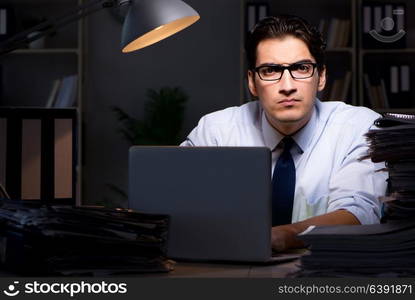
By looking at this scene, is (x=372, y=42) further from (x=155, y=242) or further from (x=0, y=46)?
(x=155, y=242)

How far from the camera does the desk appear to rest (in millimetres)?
1047

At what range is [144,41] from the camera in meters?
1.87

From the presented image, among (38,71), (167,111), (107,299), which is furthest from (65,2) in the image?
(107,299)

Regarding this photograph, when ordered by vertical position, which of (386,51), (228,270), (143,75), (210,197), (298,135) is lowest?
(228,270)

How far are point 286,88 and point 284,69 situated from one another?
2.4 inches

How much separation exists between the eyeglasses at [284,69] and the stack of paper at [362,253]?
1.00 m

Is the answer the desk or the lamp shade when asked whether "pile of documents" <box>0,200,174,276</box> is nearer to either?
the desk

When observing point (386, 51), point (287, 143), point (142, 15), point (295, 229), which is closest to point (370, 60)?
point (386, 51)

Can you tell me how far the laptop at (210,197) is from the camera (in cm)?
112

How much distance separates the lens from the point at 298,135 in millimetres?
2002

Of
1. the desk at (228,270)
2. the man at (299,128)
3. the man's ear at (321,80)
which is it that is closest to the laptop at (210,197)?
the desk at (228,270)

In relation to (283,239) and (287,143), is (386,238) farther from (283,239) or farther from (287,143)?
(287,143)

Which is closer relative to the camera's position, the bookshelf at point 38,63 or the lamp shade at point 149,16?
the lamp shade at point 149,16

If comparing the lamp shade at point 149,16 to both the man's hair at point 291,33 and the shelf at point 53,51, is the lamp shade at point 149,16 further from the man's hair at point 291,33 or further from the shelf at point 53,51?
the shelf at point 53,51
